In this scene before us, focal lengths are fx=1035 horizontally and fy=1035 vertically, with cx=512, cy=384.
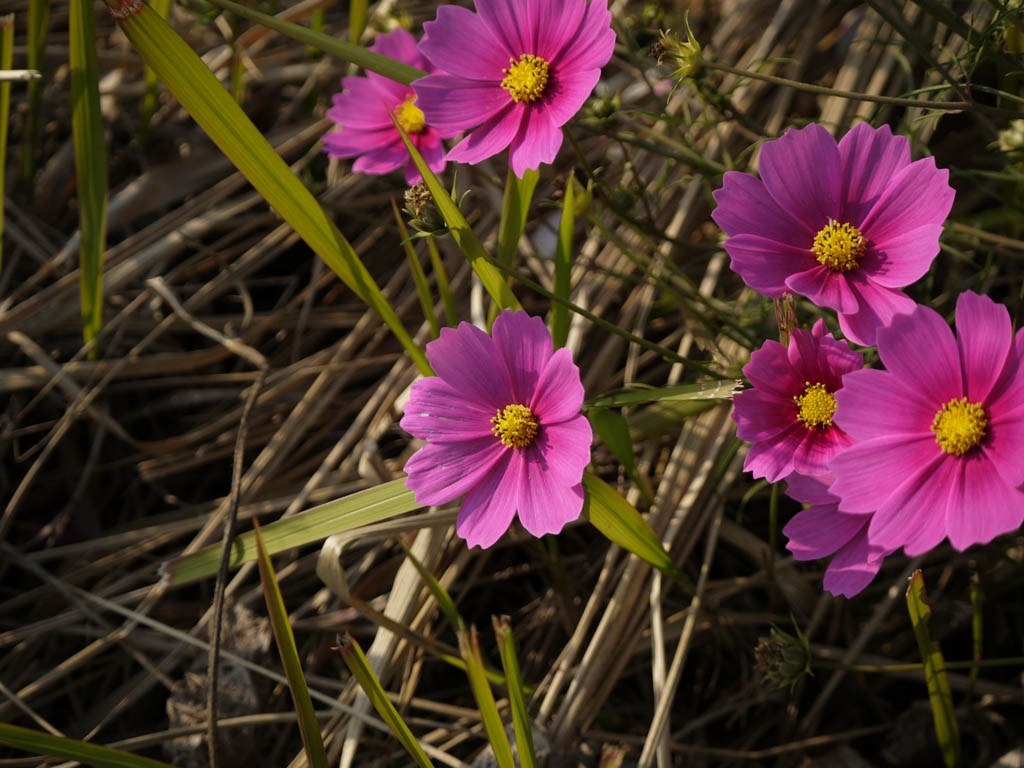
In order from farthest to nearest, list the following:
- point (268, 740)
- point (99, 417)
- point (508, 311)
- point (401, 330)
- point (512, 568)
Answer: point (99, 417), point (512, 568), point (268, 740), point (401, 330), point (508, 311)

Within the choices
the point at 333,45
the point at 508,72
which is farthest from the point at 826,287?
the point at 333,45

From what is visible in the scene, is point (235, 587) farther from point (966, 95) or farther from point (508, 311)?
point (966, 95)

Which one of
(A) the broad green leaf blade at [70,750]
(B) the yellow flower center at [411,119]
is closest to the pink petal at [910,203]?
A: (B) the yellow flower center at [411,119]

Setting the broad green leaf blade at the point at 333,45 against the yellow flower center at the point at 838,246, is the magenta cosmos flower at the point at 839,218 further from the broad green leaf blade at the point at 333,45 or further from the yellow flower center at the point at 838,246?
the broad green leaf blade at the point at 333,45

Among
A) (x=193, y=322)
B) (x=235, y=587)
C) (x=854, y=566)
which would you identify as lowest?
(x=235, y=587)

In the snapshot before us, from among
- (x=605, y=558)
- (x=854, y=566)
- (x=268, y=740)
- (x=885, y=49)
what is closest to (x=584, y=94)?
(x=854, y=566)

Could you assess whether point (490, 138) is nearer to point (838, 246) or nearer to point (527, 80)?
point (527, 80)

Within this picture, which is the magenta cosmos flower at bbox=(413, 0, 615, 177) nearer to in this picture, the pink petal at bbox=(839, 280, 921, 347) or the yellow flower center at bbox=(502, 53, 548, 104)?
the yellow flower center at bbox=(502, 53, 548, 104)
